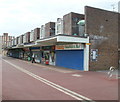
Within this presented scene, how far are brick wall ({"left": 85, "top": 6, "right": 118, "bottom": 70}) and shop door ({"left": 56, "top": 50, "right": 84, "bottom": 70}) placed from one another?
51.3 inches

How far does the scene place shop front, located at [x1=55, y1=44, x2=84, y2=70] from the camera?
16250mm

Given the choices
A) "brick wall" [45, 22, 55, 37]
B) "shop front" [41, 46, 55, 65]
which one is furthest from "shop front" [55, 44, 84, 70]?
"brick wall" [45, 22, 55, 37]

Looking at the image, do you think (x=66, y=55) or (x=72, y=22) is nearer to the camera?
(x=66, y=55)

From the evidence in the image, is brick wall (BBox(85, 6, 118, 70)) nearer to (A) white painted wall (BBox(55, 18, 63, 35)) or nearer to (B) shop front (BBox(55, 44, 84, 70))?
(B) shop front (BBox(55, 44, 84, 70))

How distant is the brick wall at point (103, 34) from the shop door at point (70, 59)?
51.3 inches

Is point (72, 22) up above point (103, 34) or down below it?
above

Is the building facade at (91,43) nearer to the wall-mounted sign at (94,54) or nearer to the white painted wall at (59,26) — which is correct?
the wall-mounted sign at (94,54)

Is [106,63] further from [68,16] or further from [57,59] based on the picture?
[68,16]

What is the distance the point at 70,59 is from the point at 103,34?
16.1 feet

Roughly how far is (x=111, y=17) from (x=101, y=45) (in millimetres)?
3904

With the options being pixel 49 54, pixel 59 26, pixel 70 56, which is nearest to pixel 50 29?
pixel 59 26

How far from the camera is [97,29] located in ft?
55.5

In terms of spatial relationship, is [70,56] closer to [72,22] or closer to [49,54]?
[72,22]

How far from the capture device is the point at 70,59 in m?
17.9
